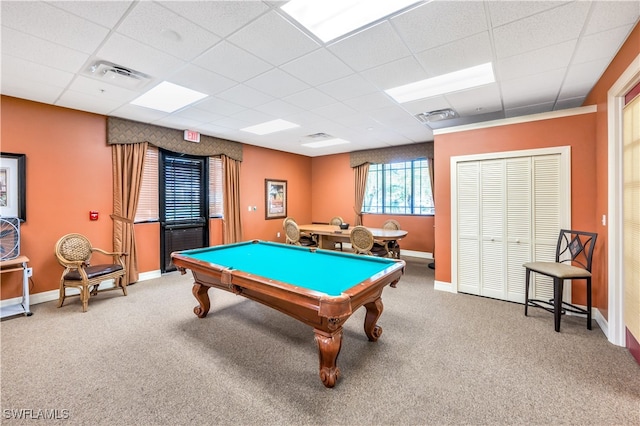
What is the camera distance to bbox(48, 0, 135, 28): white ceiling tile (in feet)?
6.05

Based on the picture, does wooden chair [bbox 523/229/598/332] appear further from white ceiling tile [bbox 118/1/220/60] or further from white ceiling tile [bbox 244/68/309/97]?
white ceiling tile [bbox 118/1/220/60]

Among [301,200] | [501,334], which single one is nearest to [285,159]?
[301,200]

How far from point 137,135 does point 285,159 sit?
3.59 meters

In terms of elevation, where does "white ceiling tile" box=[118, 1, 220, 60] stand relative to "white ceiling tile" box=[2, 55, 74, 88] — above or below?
below

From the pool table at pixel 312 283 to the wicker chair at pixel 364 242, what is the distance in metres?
1.51

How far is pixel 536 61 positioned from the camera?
8.48 feet

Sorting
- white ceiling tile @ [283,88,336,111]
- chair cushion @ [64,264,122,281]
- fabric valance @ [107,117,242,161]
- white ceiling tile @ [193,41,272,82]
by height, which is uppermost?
white ceiling tile @ [283,88,336,111]

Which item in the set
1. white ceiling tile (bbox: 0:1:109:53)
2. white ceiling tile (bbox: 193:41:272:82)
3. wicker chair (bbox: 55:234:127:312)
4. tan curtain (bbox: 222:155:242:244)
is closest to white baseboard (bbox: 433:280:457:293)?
white ceiling tile (bbox: 193:41:272:82)

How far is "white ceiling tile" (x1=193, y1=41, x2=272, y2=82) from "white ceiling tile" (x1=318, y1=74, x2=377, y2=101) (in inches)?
31.2

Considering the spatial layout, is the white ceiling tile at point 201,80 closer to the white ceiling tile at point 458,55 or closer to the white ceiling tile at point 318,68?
the white ceiling tile at point 318,68

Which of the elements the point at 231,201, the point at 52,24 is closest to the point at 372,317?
the point at 52,24

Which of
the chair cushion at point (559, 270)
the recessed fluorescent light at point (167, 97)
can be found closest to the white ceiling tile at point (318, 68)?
the recessed fluorescent light at point (167, 97)

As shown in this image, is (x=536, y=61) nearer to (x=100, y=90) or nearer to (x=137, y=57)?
(x=137, y=57)

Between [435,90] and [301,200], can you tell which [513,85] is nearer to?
[435,90]
